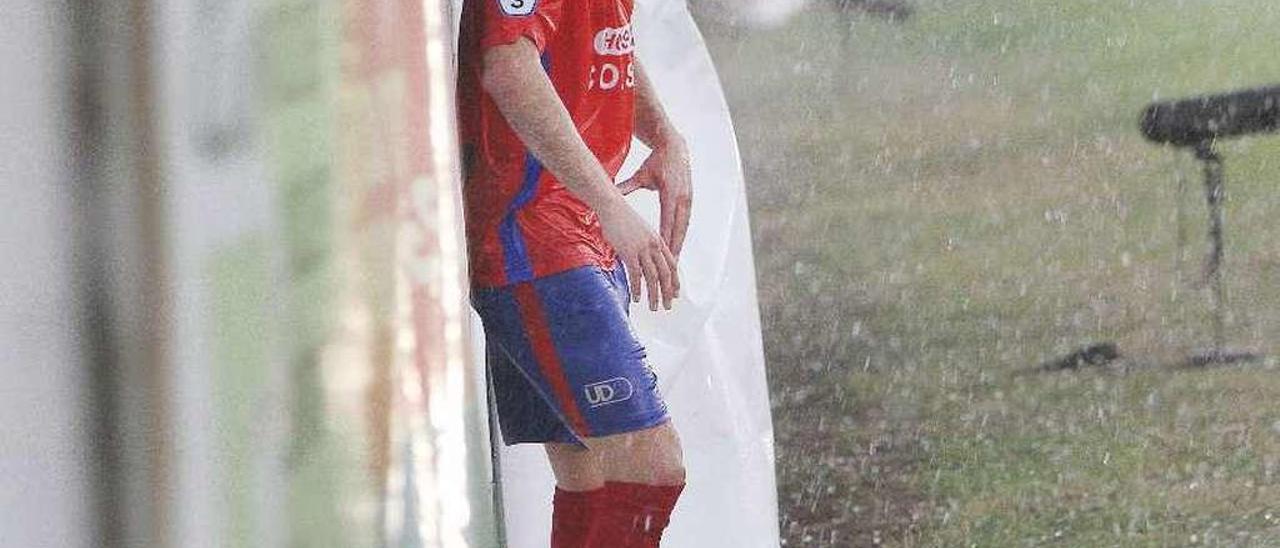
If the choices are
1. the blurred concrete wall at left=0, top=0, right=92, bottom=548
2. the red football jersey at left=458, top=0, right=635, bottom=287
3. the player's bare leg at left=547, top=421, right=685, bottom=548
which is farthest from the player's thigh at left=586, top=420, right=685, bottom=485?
the blurred concrete wall at left=0, top=0, right=92, bottom=548

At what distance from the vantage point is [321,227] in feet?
1.53

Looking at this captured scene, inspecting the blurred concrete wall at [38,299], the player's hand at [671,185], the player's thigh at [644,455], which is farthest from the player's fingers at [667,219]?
the blurred concrete wall at [38,299]

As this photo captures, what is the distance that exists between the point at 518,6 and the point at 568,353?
0.21m

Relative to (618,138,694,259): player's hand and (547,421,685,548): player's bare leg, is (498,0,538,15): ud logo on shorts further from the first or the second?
(547,421,685,548): player's bare leg

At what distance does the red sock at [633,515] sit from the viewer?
31.2 inches

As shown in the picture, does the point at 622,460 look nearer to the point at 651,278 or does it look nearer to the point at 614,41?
the point at 651,278

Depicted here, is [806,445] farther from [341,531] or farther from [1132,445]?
[341,531]

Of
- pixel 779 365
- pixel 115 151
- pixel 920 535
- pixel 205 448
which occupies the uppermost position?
pixel 115 151

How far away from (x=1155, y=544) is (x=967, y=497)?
0.12 meters

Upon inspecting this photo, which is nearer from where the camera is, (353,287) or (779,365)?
(353,287)

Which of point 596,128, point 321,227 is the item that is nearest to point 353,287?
point 321,227

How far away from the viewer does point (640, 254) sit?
0.78 m

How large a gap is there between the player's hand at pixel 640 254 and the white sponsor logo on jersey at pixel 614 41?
0.09 m

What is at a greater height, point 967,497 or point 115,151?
point 115,151
